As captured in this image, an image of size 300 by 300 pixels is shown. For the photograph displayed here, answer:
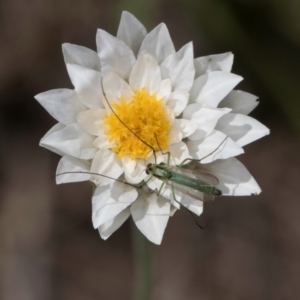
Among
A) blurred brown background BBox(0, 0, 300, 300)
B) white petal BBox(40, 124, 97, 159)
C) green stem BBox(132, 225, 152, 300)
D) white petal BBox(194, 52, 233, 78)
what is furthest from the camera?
blurred brown background BBox(0, 0, 300, 300)

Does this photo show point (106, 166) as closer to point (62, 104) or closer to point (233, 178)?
point (62, 104)

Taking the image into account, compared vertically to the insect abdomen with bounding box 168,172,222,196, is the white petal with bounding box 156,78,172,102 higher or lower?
higher

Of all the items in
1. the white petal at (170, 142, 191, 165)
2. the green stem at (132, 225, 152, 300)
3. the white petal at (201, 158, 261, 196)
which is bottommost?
the green stem at (132, 225, 152, 300)

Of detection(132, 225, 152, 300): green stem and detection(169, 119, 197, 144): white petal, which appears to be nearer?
detection(169, 119, 197, 144): white petal

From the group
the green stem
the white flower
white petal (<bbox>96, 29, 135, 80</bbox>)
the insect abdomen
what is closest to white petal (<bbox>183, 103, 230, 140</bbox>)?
the white flower

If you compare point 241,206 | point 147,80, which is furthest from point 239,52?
point 147,80

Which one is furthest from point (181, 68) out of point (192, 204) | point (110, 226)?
point (110, 226)

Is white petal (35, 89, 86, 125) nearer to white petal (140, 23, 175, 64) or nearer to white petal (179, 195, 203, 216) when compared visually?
white petal (140, 23, 175, 64)
